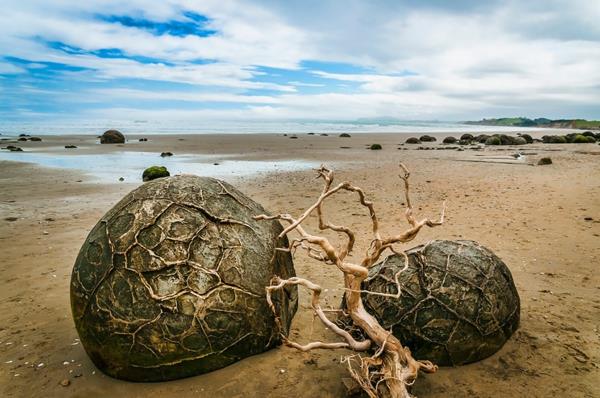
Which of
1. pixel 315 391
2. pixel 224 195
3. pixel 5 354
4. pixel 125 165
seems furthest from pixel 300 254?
pixel 125 165

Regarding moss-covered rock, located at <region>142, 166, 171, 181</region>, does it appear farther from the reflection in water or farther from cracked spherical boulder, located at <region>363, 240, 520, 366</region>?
cracked spherical boulder, located at <region>363, 240, 520, 366</region>

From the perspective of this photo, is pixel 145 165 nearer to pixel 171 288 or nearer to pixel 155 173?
pixel 155 173

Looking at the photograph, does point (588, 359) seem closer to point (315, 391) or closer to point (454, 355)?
point (454, 355)

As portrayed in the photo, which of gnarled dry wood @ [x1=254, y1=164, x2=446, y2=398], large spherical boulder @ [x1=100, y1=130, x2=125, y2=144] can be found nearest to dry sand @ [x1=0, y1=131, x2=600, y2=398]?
gnarled dry wood @ [x1=254, y1=164, x2=446, y2=398]

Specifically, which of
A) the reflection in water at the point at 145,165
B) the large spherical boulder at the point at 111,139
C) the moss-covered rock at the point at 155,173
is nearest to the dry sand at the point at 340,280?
the moss-covered rock at the point at 155,173

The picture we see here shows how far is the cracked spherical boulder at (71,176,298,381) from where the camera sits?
3.88 meters

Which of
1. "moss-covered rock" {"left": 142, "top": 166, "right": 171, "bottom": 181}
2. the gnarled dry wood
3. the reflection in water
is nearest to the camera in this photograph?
the gnarled dry wood

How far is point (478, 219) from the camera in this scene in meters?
10.1

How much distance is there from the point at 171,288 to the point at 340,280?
11.6 ft

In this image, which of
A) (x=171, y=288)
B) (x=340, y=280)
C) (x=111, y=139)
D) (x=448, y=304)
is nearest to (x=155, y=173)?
(x=340, y=280)

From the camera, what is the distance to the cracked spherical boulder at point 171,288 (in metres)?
3.88

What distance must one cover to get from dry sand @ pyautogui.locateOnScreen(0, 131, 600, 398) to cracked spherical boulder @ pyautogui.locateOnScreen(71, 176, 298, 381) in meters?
0.25

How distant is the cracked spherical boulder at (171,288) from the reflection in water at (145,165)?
1294 cm

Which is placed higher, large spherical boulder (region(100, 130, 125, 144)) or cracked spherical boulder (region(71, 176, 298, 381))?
large spherical boulder (region(100, 130, 125, 144))
